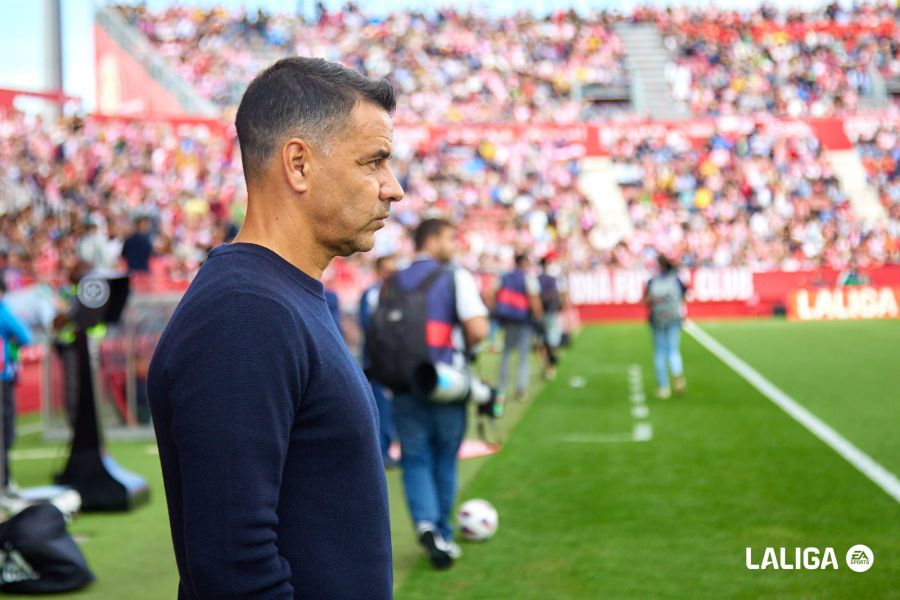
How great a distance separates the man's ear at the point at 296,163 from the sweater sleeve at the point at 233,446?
1.15 ft

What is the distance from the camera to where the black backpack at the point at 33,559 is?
684 cm

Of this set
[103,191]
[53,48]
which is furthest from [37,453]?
[103,191]

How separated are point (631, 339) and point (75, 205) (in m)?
13.7

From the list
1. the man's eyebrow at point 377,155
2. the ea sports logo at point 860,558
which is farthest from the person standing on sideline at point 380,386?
the man's eyebrow at point 377,155

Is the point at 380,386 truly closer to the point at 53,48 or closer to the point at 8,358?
the point at 8,358

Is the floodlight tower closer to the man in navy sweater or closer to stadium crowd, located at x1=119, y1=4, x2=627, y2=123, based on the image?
stadium crowd, located at x1=119, y1=4, x2=627, y2=123

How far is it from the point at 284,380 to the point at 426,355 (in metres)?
5.06

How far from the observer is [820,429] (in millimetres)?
12352

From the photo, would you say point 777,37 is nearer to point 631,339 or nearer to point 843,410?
point 631,339

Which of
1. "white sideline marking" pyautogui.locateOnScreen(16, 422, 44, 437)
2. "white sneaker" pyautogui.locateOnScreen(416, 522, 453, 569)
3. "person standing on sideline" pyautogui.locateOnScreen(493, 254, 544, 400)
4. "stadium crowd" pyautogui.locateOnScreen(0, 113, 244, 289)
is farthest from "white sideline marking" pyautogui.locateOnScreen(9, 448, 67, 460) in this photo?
"white sneaker" pyautogui.locateOnScreen(416, 522, 453, 569)

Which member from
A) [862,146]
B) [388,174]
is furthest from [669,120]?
[388,174]

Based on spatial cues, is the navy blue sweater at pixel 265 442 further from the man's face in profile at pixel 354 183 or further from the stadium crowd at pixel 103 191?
the stadium crowd at pixel 103 191

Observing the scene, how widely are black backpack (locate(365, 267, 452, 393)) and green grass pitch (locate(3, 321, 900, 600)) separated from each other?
49.5 inches

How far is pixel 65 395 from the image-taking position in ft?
43.9
